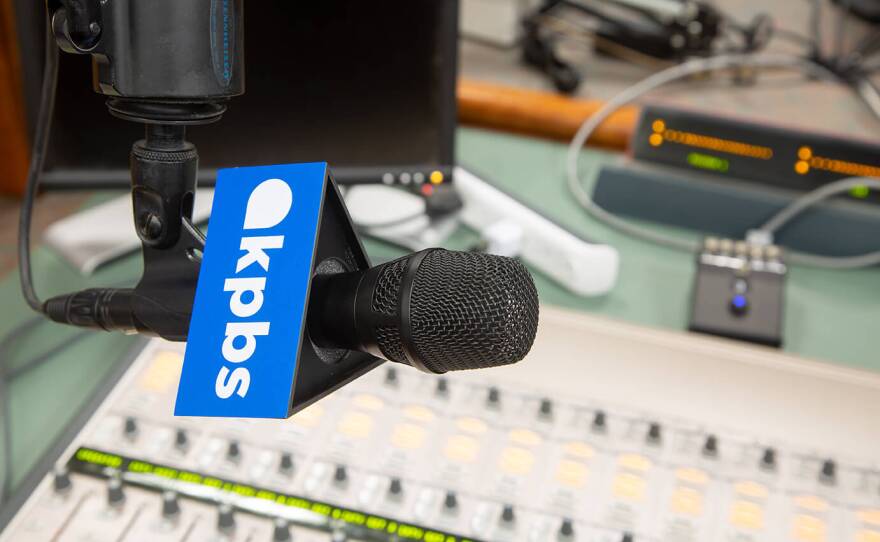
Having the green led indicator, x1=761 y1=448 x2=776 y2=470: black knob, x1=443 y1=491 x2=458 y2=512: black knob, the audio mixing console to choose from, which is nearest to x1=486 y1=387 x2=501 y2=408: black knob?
the audio mixing console

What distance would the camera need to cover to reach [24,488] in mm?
631

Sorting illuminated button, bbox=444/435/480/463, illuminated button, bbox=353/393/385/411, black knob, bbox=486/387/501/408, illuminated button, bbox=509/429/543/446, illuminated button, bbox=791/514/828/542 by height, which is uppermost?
black knob, bbox=486/387/501/408

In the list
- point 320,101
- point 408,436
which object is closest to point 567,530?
point 408,436

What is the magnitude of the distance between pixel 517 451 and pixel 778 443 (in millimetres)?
214

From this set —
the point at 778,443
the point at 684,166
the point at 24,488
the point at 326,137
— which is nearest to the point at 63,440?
the point at 24,488

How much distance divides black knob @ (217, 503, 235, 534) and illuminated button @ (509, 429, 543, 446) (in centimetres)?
22

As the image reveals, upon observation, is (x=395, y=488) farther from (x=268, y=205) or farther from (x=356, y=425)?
(x=268, y=205)

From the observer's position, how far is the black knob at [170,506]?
61 centimetres

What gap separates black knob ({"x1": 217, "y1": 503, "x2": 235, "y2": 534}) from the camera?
60 cm

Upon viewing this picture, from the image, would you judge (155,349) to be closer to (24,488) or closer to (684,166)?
(24,488)

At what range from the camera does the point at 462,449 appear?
2.23 feet

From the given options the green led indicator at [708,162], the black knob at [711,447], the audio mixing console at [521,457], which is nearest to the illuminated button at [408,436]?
the audio mixing console at [521,457]

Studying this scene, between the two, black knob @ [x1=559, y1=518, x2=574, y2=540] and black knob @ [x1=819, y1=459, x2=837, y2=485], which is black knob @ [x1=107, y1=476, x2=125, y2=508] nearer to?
black knob @ [x1=559, y1=518, x2=574, y2=540]

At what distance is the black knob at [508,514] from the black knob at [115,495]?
27 centimetres
